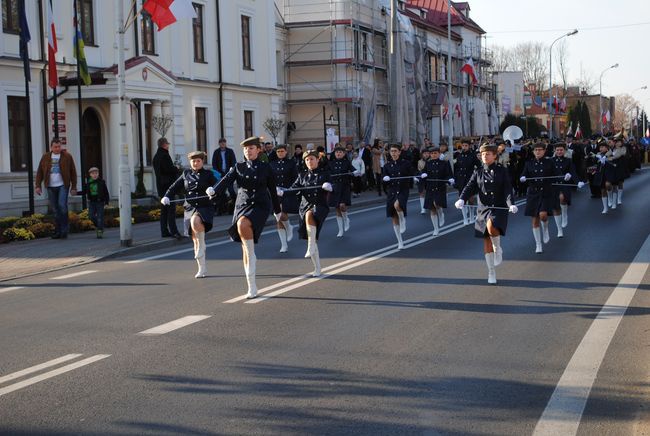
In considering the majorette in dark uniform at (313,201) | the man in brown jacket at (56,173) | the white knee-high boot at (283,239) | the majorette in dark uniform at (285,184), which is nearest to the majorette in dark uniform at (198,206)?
the majorette in dark uniform at (313,201)

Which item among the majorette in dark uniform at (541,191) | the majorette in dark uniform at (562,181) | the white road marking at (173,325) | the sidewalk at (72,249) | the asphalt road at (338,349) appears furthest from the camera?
the majorette in dark uniform at (562,181)

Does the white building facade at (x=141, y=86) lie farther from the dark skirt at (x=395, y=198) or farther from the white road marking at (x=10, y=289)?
the white road marking at (x=10, y=289)

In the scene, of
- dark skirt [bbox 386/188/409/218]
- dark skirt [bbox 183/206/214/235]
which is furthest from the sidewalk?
dark skirt [bbox 386/188/409/218]

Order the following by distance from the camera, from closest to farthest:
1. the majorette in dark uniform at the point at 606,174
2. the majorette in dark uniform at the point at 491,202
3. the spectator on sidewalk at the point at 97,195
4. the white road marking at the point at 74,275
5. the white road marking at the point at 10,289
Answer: the majorette in dark uniform at the point at 491,202, the white road marking at the point at 10,289, the white road marking at the point at 74,275, the spectator on sidewalk at the point at 97,195, the majorette in dark uniform at the point at 606,174

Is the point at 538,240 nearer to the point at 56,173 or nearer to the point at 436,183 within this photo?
the point at 436,183

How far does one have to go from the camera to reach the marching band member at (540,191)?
1673cm

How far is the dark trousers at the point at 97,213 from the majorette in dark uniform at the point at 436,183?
6414 millimetres

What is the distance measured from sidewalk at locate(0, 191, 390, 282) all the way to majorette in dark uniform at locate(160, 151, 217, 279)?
9.48ft

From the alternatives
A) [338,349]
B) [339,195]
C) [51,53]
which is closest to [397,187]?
[339,195]

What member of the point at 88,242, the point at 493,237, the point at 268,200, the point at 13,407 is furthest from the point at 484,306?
the point at 88,242

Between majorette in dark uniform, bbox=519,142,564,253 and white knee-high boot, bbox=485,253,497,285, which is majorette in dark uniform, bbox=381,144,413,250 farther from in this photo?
white knee-high boot, bbox=485,253,497,285

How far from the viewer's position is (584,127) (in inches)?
4018

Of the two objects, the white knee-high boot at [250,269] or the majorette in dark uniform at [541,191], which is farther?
the majorette in dark uniform at [541,191]

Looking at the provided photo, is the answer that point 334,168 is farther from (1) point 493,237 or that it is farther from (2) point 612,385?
(2) point 612,385
